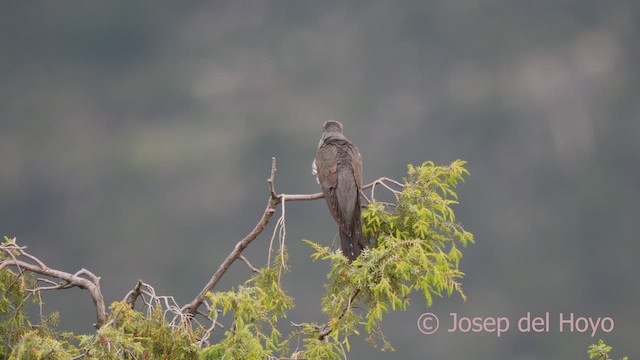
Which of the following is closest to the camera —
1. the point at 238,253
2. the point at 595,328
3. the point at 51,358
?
the point at 51,358

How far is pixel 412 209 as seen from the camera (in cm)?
683

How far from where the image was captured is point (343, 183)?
23.5 ft

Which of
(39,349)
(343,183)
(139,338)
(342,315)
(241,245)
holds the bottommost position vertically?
(39,349)

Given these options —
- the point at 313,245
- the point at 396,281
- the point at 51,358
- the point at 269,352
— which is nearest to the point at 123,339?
the point at 51,358

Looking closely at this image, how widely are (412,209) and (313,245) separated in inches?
30.2

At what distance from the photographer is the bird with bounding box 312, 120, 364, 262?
22.6 feet

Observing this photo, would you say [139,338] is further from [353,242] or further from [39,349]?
[353,242]

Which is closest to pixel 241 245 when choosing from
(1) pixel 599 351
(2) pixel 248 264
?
(2) pixel 248 264

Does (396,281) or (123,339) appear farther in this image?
(396,281)

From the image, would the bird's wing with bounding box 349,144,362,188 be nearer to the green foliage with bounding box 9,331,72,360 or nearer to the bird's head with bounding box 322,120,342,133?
the bird's head with bounding box 322,120,342,133

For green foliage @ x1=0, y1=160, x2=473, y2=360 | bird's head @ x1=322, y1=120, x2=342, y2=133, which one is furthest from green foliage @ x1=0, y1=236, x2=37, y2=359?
bird's head @ x1=322, y1=120, x2=342, y2=133

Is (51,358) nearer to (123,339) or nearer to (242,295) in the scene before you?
(123,339)

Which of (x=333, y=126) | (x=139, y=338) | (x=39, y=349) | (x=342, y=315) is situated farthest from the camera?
(x=333, y=126)

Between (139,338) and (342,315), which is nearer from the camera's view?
(139,338)
